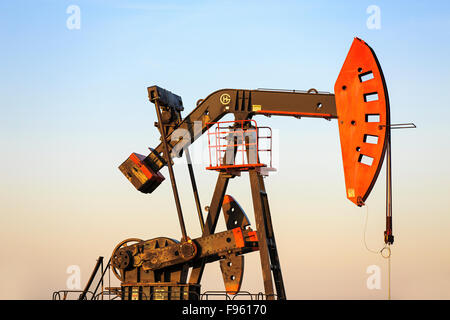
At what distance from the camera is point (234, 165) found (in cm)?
1653

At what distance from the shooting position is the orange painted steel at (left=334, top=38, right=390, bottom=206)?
1550 cm

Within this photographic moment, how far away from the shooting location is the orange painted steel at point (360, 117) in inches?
610

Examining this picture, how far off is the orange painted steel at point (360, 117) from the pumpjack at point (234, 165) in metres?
0.02

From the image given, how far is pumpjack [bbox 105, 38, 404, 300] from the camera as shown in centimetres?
1573

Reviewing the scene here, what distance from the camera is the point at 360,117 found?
15797mm

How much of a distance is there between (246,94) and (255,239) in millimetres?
3106

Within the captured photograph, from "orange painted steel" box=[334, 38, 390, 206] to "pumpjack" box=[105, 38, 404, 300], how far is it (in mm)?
20

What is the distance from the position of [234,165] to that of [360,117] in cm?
277

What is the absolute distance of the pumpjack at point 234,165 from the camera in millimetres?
15734

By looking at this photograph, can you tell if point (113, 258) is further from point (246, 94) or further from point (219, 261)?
point (246, 94)
